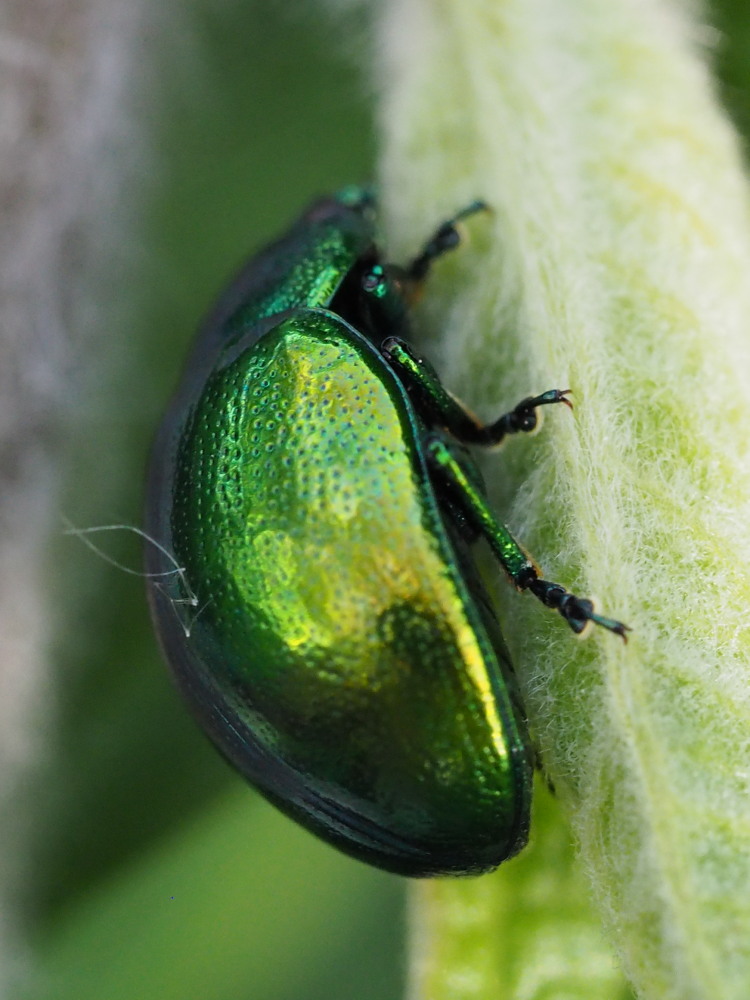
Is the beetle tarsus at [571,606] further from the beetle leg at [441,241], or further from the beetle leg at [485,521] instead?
the beetle leg at [441,241]

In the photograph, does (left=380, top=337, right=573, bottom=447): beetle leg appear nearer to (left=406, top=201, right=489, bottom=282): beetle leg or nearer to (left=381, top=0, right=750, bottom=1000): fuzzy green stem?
(left=381, top=0, right=750, bottom=1000): fuzzy green stem

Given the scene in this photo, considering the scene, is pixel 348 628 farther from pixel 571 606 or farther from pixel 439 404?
pixel 439 404

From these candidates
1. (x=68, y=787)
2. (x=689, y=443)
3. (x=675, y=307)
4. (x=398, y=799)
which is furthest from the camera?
(x=68, y=787)

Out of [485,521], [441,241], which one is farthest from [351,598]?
[441,241]

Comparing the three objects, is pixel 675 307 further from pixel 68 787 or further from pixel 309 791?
pixel 68 787

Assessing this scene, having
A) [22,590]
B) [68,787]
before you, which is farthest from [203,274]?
[68,787]

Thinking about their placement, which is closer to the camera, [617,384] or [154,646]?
[617,384]
